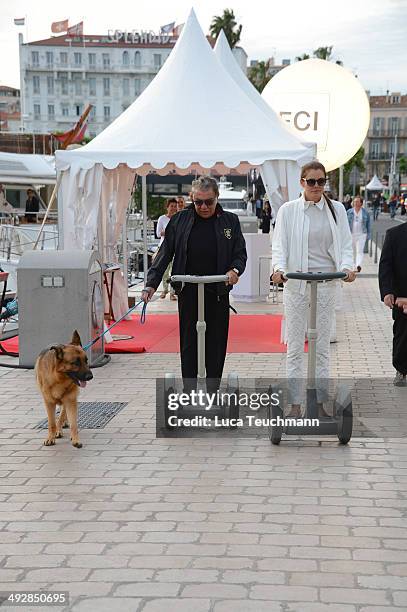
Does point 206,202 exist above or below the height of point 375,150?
below

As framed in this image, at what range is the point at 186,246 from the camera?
6148 mm

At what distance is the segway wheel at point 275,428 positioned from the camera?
18.5 ft

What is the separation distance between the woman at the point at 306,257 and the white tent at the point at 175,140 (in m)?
4.63

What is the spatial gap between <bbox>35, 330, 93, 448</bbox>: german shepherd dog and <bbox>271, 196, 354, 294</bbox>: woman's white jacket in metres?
1.53

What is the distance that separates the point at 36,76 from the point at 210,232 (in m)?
130

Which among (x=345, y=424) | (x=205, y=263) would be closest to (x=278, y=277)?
(x=205, y=263)

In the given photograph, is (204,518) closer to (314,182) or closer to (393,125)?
(314,182)

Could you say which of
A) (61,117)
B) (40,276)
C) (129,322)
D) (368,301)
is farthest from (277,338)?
(61,117)

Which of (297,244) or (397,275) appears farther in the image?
(397,275)

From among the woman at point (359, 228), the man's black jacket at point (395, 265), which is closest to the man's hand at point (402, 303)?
the man's black jacket at point (395, 265)

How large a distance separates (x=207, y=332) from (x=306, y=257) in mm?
986

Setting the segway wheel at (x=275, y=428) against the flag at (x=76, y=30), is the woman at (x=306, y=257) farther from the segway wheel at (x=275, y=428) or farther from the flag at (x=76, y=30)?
the flag at (x=76, y=30)

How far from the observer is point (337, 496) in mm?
4777

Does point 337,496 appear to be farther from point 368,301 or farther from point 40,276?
point 368,301
